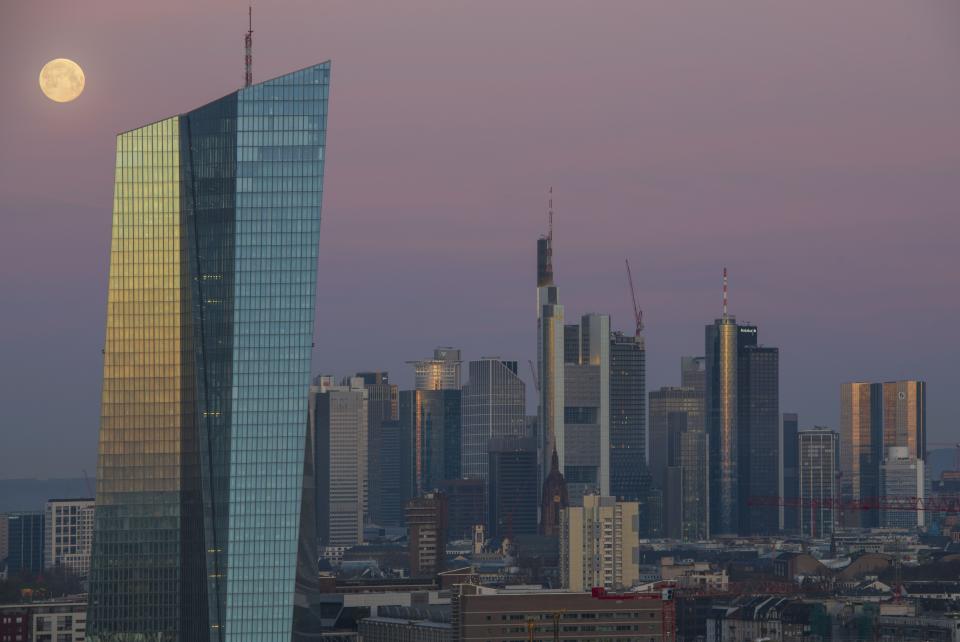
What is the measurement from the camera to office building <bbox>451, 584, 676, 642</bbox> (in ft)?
518

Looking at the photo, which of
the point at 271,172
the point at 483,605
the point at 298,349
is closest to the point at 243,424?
the point at 298,349

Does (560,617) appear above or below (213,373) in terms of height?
below

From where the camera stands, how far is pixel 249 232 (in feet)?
432

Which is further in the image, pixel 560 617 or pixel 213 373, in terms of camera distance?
pixel 560 617

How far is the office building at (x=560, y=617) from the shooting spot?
15800 centimetres

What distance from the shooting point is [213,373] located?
132 m

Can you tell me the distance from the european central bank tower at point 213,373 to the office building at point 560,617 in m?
30.3

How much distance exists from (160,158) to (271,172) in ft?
24.8

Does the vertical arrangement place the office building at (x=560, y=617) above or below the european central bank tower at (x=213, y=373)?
below

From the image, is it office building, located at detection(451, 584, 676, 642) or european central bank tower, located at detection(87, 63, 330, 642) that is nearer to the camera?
european central bank tower, located at detection(87, 63, 330, 642)

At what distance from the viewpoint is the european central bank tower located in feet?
429

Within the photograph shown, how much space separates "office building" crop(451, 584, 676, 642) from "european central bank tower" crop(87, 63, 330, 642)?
30337 millimetres

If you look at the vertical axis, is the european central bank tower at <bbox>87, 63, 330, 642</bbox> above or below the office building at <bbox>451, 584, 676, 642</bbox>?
above

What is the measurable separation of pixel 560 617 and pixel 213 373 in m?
38.0
